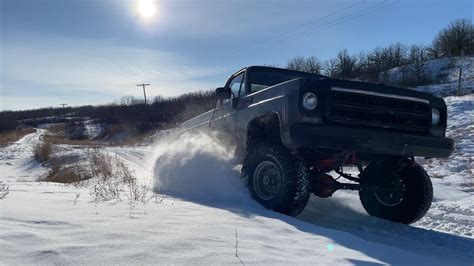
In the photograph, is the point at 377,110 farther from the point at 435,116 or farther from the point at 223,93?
the point at 223,93

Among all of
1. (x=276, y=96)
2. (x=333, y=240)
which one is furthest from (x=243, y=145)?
(x=333, y=240)

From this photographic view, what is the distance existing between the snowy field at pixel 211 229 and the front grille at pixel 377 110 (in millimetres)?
1237

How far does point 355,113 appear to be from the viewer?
455 centimetres

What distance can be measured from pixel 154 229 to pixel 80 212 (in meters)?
0.94

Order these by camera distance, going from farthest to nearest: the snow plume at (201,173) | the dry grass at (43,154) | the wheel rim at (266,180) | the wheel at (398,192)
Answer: the dry grass at (43,154) < the snow plume at (201,173) < the wheel at (398,192) < the wheel rim at (266,180)

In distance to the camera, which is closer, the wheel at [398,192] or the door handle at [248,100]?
the wheel at [398,192]

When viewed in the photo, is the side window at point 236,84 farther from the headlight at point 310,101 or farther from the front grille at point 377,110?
the front grille at point 377,110

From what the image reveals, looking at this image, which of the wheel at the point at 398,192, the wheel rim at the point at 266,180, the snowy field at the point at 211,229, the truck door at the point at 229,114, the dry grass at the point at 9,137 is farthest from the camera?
the dry grass at the point at 9,137

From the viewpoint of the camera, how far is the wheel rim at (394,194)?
5.40 meters

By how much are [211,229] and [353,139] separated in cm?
187

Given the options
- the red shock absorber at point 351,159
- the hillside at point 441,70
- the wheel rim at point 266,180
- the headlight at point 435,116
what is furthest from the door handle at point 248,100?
the hillside at point 441,70

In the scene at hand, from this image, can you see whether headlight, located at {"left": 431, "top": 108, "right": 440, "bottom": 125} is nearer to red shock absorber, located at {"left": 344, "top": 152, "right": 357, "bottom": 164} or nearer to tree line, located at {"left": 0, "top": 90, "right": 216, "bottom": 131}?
red shock absorber, located at {"left": 344, "top": 152, "right": 357, "bottom": 164}

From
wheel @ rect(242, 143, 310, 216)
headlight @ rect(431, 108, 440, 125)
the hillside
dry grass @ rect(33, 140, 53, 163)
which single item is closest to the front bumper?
wheel @ rect(242, 143, 310, 216)

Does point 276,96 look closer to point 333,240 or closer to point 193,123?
point 333,240
